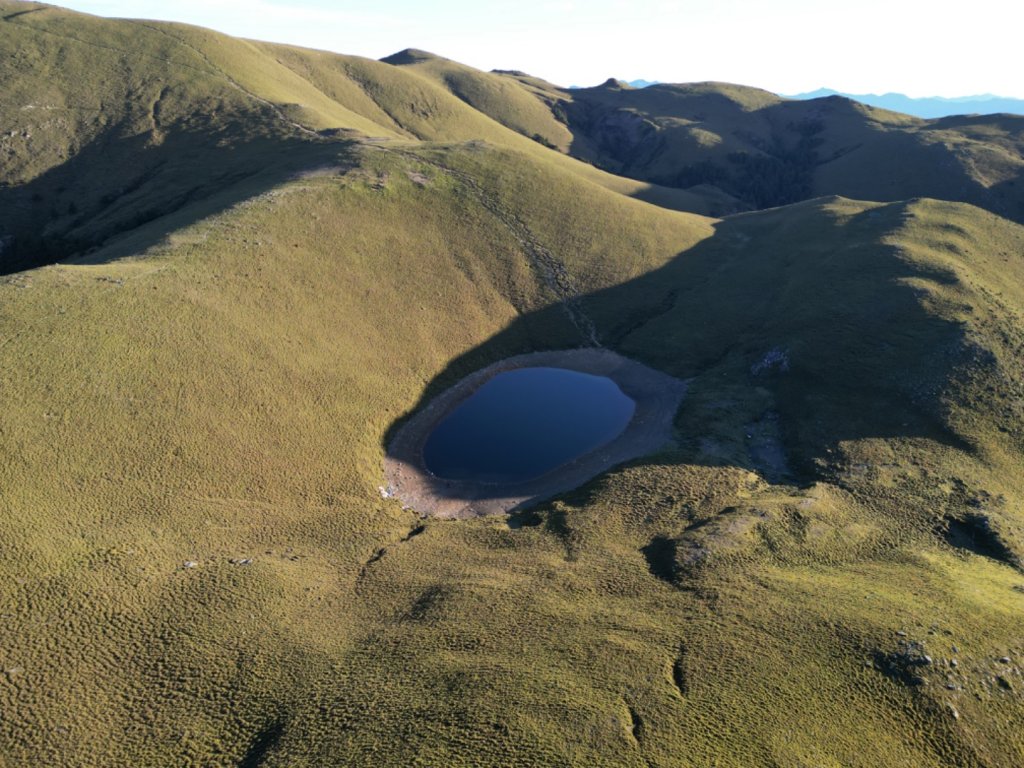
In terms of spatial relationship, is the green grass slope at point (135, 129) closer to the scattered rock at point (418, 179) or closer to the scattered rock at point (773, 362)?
the scattered rock at point (418, 179)

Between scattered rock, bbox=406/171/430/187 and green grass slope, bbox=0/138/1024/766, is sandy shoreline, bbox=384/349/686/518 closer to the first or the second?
green grass slope, bbox=0/138/1024/766

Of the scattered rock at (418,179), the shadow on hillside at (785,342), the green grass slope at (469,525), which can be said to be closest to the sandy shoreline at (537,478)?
the shadow on hillside at (785,342)

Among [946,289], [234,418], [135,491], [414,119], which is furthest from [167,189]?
[946,289]

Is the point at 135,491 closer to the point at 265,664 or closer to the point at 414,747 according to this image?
the point at 265,664

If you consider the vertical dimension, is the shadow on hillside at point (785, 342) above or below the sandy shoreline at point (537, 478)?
above

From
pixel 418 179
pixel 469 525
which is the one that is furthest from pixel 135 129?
pixel 469 525

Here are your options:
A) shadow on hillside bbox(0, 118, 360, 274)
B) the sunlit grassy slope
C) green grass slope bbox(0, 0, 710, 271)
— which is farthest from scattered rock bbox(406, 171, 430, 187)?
green grass slope bbox(0, 0, 710, 271)
